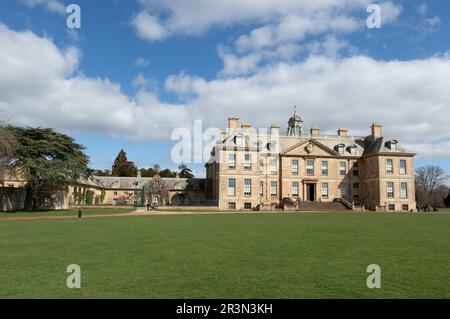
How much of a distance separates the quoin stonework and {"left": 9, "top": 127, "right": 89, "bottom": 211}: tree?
1798 cm

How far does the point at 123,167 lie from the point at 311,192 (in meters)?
44.8

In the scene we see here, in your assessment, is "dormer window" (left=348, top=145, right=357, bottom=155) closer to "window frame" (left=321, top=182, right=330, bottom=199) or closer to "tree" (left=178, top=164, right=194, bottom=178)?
"window frame" (left=321, top=182, right=330, bottom=199)

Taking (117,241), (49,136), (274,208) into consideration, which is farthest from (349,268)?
(274,208)

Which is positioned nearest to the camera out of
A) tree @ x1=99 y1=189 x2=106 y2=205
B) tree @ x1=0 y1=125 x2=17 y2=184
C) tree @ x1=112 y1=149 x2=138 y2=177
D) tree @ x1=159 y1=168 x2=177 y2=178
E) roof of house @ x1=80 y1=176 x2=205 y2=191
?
tree @ x1=0 y1=125 x2=17 y2=184

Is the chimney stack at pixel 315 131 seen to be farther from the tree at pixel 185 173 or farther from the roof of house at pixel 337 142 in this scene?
the tree at pixel 185 173

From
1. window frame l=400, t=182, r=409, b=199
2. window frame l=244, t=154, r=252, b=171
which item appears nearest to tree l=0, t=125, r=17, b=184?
window frame l=244, t=154, r=252, b=171

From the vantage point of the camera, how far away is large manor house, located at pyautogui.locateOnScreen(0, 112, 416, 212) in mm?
52031

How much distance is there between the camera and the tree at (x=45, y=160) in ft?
127

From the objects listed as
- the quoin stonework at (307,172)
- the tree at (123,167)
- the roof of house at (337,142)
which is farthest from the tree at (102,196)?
the roof of house at (337,142)

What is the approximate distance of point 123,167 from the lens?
85250mm

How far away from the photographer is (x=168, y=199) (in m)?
→ 64.7

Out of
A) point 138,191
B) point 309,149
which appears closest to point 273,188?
point 309,149

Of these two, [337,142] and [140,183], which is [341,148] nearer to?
[337,142]

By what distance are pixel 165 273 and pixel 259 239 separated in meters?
6.56
